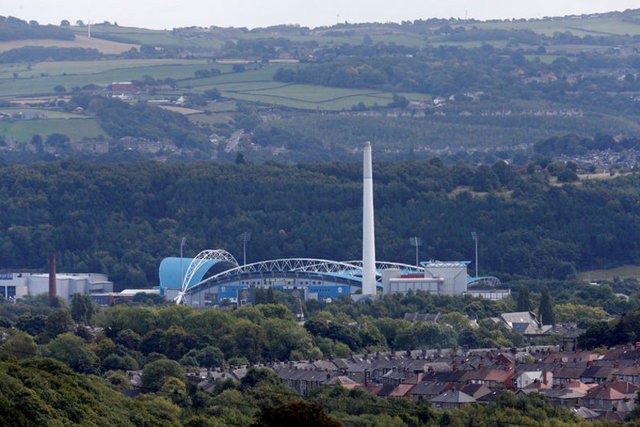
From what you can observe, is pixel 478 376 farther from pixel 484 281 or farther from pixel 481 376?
pixel 484 281

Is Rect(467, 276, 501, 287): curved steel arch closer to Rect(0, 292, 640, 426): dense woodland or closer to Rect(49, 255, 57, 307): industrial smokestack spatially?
Rect(0, 292, 640, 426): dense woodland

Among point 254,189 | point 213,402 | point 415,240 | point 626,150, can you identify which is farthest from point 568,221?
point 213,402

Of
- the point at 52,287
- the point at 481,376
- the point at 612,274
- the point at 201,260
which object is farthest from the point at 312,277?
the point at 481,376

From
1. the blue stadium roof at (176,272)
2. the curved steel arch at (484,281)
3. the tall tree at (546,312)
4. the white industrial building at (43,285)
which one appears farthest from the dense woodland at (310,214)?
the tall tree at (546,312)

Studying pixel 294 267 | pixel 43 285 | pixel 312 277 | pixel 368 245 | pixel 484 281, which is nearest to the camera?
pixel 368 245

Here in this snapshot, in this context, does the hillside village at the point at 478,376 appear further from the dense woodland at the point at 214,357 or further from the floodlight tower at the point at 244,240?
the floodlight tower at the point at 244,240

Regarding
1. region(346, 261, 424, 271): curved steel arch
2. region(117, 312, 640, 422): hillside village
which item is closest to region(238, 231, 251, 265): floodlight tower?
region(346, 261, 424, 271): curved steel arch
